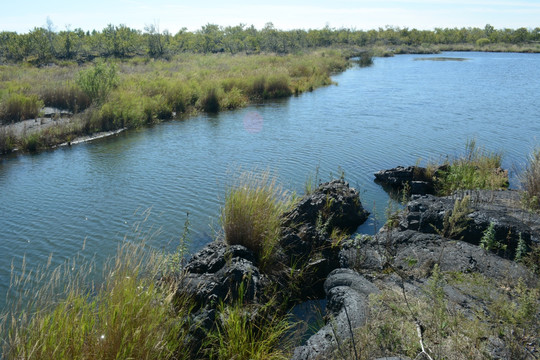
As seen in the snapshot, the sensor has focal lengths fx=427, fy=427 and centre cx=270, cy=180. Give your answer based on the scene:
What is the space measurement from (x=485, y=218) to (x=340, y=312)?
3.69 m

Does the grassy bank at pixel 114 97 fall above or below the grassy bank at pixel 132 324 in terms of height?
above

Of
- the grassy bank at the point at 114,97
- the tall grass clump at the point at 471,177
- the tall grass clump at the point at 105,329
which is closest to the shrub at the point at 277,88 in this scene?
the grassy bank at the point at 114,97

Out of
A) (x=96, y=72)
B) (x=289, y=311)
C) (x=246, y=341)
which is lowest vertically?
(x=289, y=311)

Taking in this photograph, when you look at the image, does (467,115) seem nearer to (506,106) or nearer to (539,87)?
(506,106)

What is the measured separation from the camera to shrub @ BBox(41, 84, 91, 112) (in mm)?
20703

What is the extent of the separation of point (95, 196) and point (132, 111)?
925cm

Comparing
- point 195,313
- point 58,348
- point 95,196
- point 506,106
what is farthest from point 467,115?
point 58,348

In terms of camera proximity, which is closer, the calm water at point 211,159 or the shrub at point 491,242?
the shrub at point 491,242

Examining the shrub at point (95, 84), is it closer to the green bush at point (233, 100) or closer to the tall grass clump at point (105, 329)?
the green bush at point (233, 100)

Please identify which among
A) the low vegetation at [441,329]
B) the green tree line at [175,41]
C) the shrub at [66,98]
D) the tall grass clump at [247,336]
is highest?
the green tree line at [175,41]

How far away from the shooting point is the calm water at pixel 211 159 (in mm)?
9523

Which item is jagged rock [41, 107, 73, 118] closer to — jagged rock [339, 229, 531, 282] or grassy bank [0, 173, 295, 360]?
grassy bank [0, 173, 295, 360]

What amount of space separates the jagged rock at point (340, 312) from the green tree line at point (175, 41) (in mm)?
45613

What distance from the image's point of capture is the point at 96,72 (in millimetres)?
21109
